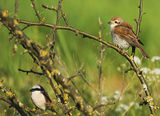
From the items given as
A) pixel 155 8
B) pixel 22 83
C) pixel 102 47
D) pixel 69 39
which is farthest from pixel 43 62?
pixel 155 8

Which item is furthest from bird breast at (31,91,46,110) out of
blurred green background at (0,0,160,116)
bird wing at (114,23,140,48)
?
bird wing at (114,23,140,48)

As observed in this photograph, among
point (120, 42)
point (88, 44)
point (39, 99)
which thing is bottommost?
point (39, 99)

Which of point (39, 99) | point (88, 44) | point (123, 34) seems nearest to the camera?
point (39, 99)

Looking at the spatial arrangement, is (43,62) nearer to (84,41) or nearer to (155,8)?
(84,41)

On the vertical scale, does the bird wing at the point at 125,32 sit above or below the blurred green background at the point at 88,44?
below

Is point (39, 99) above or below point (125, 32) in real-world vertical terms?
below

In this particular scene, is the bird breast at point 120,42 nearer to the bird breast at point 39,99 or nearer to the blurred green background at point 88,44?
the blurred green background at point 88,44

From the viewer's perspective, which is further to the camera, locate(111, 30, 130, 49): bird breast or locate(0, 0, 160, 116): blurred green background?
locate(0, 0, 160, 116): blurred green background

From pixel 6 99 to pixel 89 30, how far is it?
5.51m

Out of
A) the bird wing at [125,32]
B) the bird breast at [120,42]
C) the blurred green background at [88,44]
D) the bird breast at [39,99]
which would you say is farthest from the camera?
the blurred green background at [88,44]

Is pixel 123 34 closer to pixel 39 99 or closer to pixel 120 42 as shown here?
pixel 120 42

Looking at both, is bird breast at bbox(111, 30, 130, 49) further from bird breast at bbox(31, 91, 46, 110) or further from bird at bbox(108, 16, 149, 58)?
bird breast at bbox(31, 91, 46, 110)

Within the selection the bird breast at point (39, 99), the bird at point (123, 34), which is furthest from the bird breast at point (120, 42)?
the bird breast at point (39, 99)

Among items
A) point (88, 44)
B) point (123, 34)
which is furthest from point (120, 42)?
point (88, 44)
